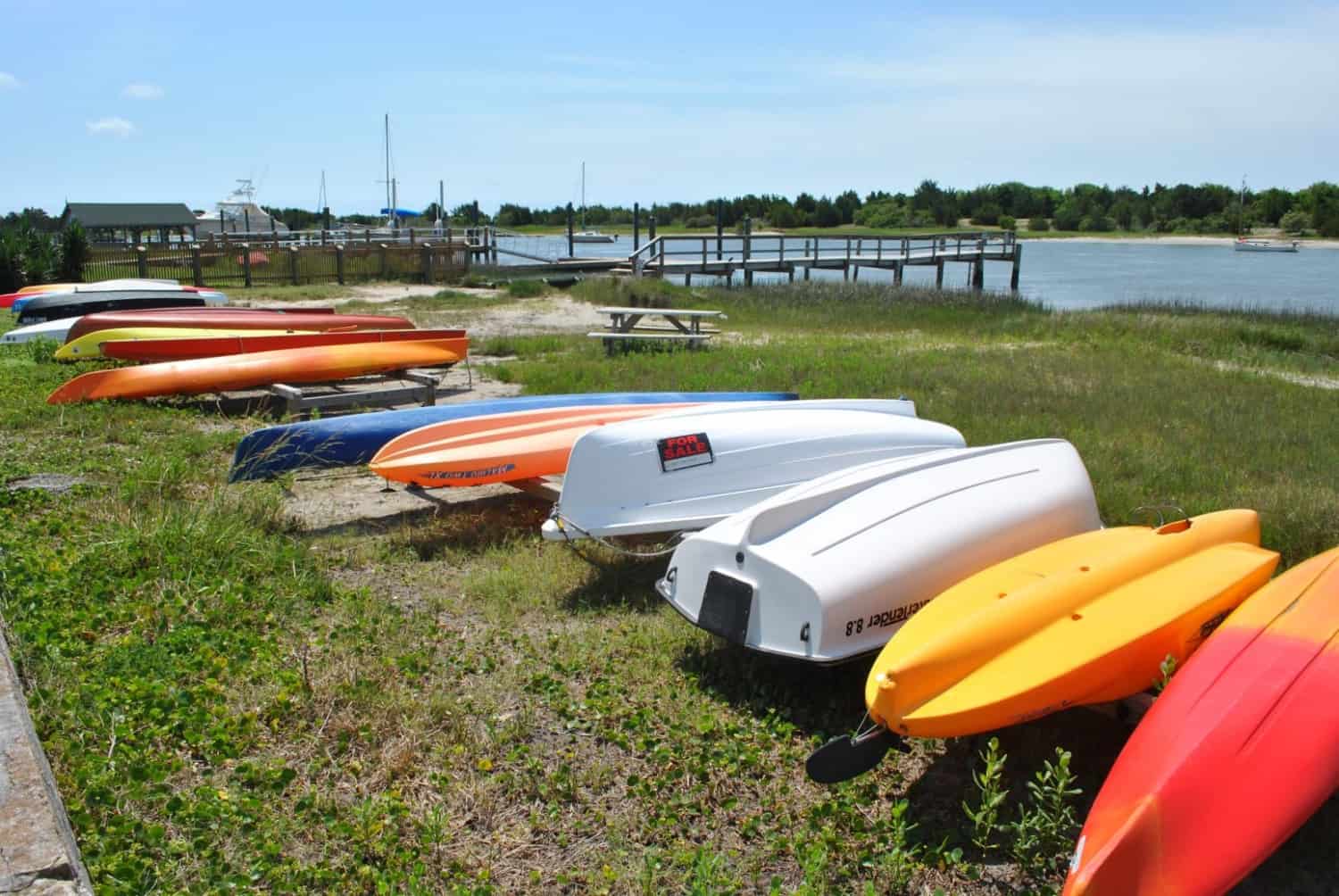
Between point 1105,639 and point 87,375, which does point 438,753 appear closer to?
point 1105,639

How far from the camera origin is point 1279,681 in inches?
126

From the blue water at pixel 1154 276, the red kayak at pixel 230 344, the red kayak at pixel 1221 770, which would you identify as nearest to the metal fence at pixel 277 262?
the blue water at pixel 1154 276

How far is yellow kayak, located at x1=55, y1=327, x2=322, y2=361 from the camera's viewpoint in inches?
409

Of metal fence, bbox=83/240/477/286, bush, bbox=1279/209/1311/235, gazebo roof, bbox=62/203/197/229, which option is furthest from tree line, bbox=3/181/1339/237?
metal fence, bbox=83/240/477/286

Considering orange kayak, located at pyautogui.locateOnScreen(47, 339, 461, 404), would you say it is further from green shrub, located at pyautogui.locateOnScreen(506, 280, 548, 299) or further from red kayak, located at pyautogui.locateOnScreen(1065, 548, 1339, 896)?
green shrub, located at pyautogui.locateOnScreen(506, 280, 548, 299)

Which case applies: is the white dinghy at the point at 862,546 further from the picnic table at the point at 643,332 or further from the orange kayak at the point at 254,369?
the picnic table at the point at 643,332

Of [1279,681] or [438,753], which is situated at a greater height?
[1279,681]

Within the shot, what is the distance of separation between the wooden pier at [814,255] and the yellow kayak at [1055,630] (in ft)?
70.3

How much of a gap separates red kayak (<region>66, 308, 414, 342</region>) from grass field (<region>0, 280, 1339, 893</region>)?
4148 millimetres

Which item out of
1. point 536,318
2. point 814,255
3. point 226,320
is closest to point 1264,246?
point 814,255

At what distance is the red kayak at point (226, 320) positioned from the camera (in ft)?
36.9

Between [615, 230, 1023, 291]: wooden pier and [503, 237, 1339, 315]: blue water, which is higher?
[615, 230, 1023, 291]: wooden pier

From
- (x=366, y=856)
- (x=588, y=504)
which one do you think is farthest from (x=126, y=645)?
(x=588, y=504)

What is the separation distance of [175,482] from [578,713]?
3.69 metres
